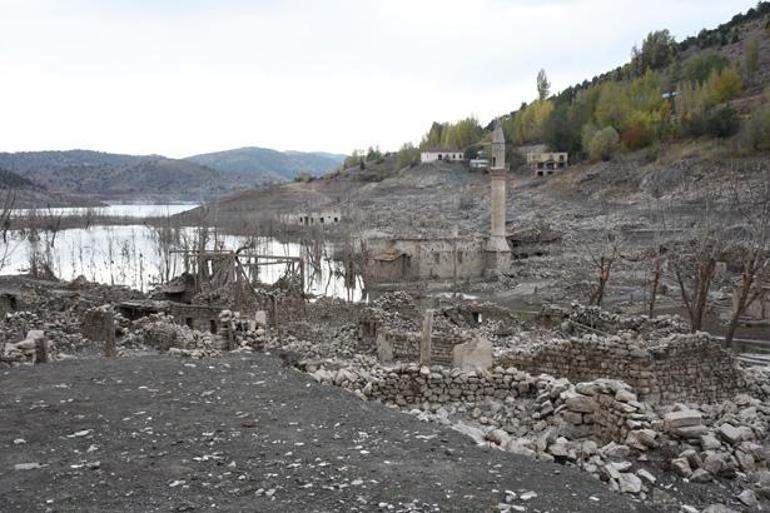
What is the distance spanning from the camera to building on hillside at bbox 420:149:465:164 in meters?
118

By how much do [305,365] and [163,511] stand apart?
5.64 meters

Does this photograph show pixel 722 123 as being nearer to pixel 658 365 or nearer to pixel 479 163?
pixel 479 163

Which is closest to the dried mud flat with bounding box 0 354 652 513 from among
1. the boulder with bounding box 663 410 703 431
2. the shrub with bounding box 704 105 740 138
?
the boulder with bounding box 663 410 703 431

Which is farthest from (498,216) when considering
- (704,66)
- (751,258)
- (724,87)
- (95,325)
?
(704,66)

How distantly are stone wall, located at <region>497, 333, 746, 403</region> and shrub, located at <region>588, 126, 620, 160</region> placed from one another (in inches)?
2928

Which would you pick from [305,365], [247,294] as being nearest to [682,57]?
[247,294]

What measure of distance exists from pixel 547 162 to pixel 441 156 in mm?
31548

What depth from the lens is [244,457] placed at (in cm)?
697

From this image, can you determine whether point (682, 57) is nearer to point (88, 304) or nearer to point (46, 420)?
point (88, 304)

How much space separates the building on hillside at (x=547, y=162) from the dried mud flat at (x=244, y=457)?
3300 inches

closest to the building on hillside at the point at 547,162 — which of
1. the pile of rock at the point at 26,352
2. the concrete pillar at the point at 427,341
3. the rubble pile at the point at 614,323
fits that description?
the rubble pile at the point at 614,323

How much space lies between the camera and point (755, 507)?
20.4 feet

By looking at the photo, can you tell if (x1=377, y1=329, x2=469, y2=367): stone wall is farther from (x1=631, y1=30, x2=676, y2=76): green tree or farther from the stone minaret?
(x1=631, y1=30, x2=676, y2=76): green tree

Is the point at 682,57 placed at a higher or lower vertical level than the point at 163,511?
higher
